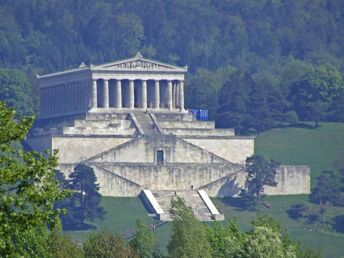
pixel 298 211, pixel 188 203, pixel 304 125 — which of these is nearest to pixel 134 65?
pixel 304 125

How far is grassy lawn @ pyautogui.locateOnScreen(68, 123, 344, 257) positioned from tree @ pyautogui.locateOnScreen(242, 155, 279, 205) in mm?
810

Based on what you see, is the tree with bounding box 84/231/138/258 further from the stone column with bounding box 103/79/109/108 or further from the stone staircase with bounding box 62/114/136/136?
the stone column with bounding box 103/79/109/108

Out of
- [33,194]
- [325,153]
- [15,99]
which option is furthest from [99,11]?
[33,194]

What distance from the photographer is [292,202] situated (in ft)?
349

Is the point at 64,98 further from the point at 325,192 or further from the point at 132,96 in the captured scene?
the point at 325,192

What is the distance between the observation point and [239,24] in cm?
18012

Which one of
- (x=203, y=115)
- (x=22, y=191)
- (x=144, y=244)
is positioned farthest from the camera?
(x=203, y=115)

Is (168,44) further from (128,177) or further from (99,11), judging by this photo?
Answer: (128,177)

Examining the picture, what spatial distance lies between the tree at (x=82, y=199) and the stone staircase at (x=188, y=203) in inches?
108

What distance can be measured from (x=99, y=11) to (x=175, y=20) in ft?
20.7

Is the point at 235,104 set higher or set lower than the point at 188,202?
higher

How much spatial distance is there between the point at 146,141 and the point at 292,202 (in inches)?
359

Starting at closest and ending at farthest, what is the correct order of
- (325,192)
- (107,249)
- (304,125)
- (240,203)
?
(107,249), (325,192), (240,203), (304,125)

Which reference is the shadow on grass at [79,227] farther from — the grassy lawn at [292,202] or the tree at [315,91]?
the tree at [315,91]
